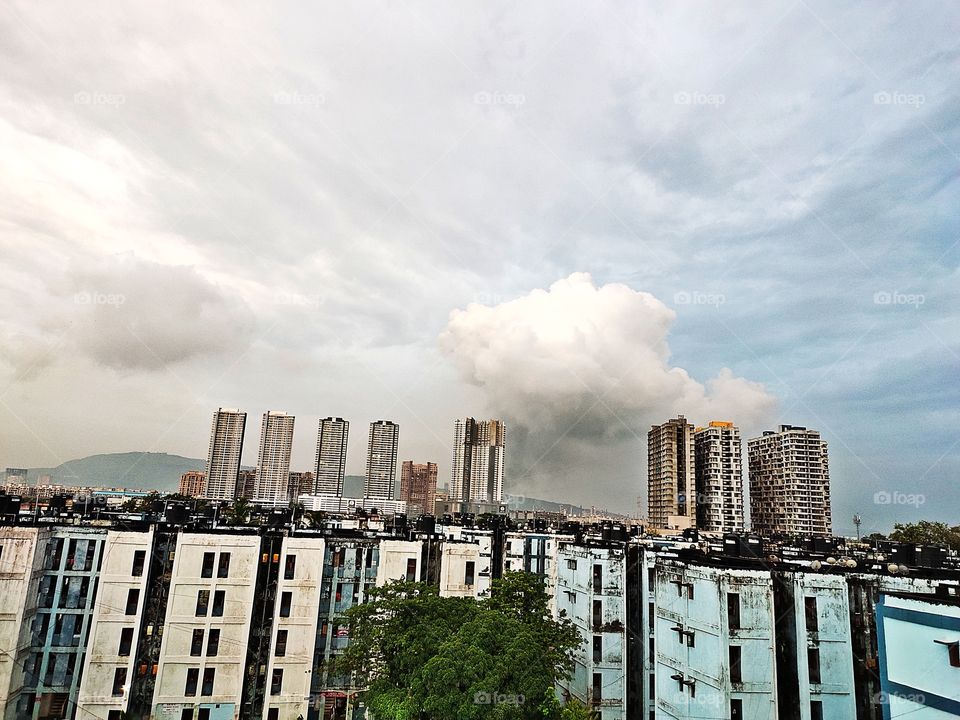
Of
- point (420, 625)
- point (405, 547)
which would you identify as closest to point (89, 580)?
point (405, 547)

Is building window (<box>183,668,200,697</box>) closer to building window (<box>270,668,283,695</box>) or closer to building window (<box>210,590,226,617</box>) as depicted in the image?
building window (<box>210,590,226,617</box>)

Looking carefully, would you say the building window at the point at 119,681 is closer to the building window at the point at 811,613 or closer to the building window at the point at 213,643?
the building window at the point at 213,643

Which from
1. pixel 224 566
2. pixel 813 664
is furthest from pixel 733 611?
pixel 224 566

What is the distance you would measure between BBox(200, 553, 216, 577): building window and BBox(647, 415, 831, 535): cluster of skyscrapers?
129 metres

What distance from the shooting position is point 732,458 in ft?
534

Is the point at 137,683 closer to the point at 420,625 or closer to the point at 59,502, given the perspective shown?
the point at 420,625

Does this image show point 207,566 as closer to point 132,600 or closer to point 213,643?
point 213,643

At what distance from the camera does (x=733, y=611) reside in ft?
94.7

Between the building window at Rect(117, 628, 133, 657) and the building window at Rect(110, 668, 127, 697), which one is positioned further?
the building window at Rect(117, 628, 133, 657)

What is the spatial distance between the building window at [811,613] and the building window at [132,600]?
39056 millimetres

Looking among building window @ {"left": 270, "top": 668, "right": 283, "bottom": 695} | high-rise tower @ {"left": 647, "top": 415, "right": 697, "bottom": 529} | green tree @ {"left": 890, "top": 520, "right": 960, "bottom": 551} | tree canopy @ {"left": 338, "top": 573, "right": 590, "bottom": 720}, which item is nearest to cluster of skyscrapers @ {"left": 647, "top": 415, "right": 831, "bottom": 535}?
high-rise tower @ {"left": 647, "top": 415, "right": 697, "bottom": 529}

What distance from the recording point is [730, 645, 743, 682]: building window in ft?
93.0

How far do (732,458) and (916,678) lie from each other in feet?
508

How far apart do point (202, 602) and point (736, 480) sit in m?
148
